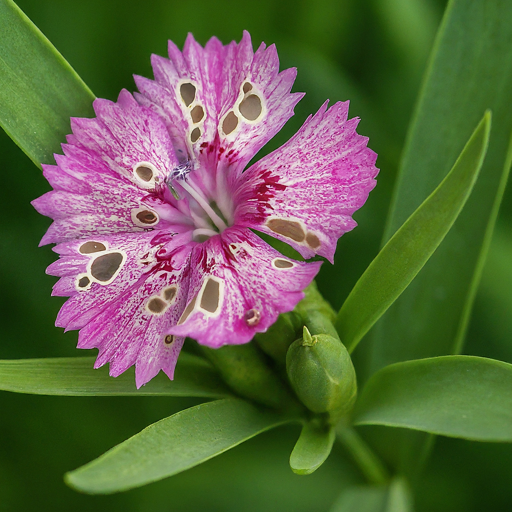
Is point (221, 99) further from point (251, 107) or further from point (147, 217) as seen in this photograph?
point (147, 217)

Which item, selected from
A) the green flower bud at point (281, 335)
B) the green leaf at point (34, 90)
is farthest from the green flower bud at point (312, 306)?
the green leaf at point (34, 90)

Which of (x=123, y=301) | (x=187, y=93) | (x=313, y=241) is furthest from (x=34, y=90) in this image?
(x=313, y=241)

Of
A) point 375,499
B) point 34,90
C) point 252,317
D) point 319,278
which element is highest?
point 34,90

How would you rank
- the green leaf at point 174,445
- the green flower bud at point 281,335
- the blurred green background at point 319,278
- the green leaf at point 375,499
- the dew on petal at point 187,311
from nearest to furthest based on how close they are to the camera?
the green leaf at point 174,445
the dew on petal at point 187,311
the green flower bud at point 281,335
the green leaf at point 375,499
the blurred green background at point 319,278

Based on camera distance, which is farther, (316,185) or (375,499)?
(375,499)

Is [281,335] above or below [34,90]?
below

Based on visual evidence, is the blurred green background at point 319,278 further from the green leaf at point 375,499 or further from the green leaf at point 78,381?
the green leaf at point 78,381

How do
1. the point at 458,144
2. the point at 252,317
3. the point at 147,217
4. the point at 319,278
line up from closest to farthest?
the point at 252,317 → the point at 147,217 → the point at 458,144 → the point at 319,278

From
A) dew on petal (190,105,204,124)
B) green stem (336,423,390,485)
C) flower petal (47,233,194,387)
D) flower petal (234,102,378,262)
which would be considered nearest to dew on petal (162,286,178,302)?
flower petal (47,233,194,387)
